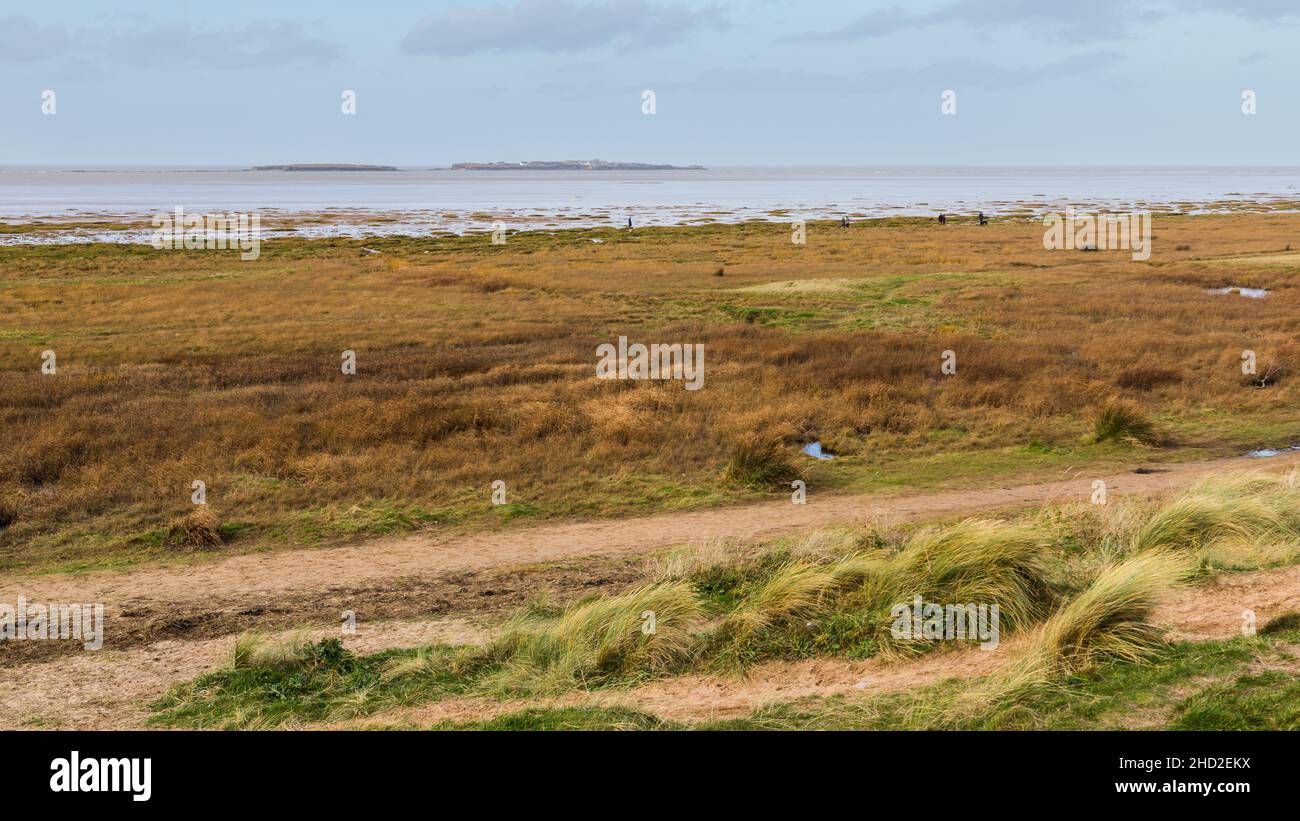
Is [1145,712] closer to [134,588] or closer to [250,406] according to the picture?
[134,588]

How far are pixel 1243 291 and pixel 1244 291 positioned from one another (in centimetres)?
4

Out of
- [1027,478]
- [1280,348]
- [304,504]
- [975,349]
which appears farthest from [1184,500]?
[1280,348]

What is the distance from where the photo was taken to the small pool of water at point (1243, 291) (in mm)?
40125

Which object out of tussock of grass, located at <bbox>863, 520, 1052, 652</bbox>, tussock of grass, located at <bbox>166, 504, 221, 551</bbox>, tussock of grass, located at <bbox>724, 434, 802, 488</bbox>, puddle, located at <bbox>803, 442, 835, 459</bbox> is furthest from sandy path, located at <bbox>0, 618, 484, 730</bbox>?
puddle, located at <bbox>803, 442, 835, 459</bbox>

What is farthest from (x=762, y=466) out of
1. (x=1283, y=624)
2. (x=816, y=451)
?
(x=1283, y=624)

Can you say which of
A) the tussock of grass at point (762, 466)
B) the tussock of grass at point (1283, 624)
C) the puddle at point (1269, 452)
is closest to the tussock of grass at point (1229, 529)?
the tussock of grass at point (1283, 624)

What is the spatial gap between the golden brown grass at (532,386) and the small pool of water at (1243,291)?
0.72 m

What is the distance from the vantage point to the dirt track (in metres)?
8.52

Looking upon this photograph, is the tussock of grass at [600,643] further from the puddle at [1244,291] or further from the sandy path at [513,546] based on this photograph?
the puddle at [1244,291]

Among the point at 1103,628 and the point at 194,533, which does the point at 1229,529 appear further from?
the point at 194,533

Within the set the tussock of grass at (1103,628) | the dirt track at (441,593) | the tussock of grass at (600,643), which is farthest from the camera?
the tussock of grass at (600,643)

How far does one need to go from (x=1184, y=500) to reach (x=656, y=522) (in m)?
7.12

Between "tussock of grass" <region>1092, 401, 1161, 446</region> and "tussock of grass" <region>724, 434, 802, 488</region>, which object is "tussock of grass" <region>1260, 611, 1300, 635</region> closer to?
"tussock of grass" <region>724, 434, 802, 488</region>

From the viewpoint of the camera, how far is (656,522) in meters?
15.7
